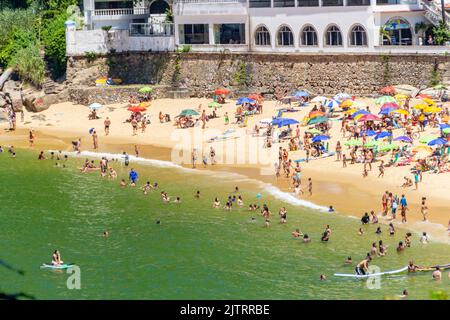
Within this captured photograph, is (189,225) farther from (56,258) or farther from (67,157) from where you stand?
(67,157)

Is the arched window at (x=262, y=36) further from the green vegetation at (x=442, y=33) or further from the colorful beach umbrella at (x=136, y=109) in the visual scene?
the green vegetation at (x=442, y=33)

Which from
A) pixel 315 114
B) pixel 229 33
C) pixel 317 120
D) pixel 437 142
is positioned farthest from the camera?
pixel 229 33

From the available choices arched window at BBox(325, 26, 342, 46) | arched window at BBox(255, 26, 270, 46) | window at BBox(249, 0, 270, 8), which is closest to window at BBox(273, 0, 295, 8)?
window at BBox(249, 0, 270, 8)

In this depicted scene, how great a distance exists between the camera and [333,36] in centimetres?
6744

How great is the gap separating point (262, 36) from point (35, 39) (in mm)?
19874

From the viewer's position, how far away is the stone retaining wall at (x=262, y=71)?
65.2 m

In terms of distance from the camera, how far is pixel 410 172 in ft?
168

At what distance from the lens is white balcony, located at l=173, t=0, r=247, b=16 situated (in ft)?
232

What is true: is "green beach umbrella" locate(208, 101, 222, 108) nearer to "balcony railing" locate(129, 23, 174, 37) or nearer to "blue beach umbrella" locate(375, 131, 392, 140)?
"balcony railing" locate(129, 23, 174, 37)

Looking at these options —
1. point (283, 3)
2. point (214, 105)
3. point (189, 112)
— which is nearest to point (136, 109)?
point (189, 112)

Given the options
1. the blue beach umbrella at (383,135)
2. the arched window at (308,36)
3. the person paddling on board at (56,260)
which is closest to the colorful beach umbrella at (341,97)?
the arched window at (308,36)

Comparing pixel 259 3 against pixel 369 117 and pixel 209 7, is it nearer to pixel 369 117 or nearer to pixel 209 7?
pixel 209 7

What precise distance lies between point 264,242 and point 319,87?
91.4 ft
